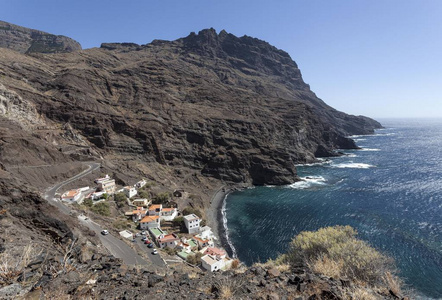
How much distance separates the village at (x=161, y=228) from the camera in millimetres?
32844

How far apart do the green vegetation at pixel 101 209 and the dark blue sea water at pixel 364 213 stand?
23213 mm

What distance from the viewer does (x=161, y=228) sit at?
140 ft

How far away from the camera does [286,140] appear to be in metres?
114

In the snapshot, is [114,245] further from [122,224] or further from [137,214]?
[137,214]

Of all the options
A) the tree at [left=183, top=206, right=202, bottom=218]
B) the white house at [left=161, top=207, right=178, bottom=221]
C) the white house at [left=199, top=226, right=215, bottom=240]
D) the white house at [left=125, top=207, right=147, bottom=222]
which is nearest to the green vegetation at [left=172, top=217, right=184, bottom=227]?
the white house at [left=161, top=207, right=178, bottom=221]

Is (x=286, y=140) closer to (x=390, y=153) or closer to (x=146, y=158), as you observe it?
(x=390, y=153)

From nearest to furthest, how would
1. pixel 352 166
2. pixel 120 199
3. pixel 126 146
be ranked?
pixel 120 199, pixel 126 146, pixel 352 166

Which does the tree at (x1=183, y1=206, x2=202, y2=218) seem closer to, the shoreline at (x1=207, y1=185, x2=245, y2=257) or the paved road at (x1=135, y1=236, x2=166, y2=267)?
the shoreline at (x1=207, y1=185, x2=245, y2=257)

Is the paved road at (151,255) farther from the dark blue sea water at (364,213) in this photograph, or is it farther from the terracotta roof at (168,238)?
the dark blue sea water at (364,213)

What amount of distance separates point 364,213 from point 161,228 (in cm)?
4412

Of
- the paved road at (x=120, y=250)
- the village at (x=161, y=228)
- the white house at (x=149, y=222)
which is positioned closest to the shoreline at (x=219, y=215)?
the village at (x=161, y=228)

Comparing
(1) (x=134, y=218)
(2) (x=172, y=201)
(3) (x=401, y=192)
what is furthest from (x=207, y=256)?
(3) (x=401, y=192)

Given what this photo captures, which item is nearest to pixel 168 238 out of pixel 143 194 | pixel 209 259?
pixel 209 259

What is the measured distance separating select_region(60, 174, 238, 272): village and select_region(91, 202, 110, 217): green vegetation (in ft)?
1.28
